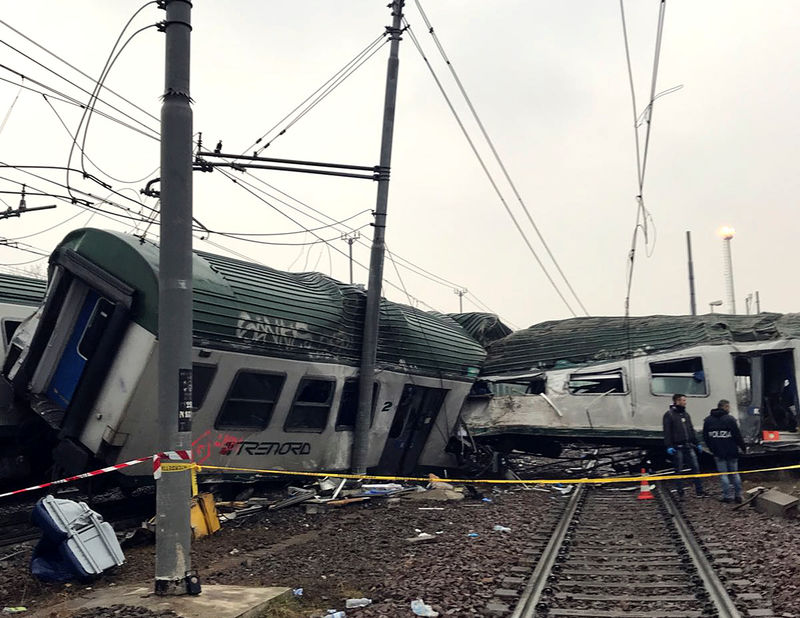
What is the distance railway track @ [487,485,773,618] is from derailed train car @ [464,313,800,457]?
5.10m

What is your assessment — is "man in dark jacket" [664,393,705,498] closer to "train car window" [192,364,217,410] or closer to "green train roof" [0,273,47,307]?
"train car window" [192,364,217,410]

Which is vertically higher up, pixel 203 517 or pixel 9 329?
pixel 9 329

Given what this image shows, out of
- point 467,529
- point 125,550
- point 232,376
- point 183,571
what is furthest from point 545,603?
point 232,376

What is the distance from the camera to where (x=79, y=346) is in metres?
10.2

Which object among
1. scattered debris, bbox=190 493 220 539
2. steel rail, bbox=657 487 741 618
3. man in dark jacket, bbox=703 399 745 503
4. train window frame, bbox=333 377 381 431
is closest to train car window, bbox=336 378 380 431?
train window frame, bbox=333 377 381 431

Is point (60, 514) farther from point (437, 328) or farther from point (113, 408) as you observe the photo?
point (437, 328)

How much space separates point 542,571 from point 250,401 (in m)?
5.29

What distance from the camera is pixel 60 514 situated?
7.02 m

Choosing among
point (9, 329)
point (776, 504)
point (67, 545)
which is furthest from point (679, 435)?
point (9, 329)

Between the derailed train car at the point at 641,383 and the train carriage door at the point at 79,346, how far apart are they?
910 cm

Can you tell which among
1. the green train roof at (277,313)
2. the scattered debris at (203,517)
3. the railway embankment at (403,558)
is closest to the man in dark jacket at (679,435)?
the railway embankment at (403,558)

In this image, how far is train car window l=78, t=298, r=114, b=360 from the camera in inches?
393

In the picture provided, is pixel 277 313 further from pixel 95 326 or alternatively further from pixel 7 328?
pixel 7 328

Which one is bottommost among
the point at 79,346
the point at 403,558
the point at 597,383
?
the point at 403,558
